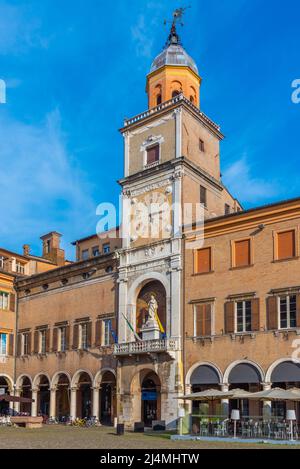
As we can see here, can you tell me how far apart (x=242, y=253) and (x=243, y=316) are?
381 centimetres

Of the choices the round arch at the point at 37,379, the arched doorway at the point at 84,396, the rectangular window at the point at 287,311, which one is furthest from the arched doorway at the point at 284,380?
the round arch at the point at 37,379

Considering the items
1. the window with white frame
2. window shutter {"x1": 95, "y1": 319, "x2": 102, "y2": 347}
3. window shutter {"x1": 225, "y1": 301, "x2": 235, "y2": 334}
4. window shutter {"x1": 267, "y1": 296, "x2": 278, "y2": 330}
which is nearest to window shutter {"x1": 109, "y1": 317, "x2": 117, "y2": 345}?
window shutter {"x1": 95, "y1": 319, "x2": 102, "y2": 347}

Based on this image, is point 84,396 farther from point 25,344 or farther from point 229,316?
point 229,316

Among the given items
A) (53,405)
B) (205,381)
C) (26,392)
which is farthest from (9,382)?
(205,381)

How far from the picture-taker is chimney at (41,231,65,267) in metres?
62.3

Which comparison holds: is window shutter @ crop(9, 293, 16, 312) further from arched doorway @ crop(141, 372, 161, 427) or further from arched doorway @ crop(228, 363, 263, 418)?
arched doorway @ crop(228, 363, 263, 418)

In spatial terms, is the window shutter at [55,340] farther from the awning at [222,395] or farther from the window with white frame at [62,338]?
the awning at [222,395]

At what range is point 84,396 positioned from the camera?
47.8 m

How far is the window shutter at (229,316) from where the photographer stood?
3722 cm

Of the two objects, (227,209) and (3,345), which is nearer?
(227,209)

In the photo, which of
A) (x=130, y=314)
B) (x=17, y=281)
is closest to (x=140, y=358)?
(x=130, y=314)

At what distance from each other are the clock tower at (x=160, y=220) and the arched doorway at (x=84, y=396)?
210 inches
